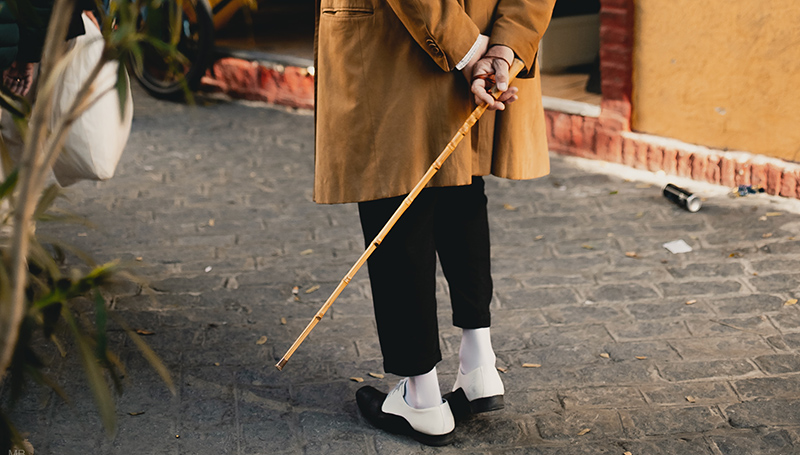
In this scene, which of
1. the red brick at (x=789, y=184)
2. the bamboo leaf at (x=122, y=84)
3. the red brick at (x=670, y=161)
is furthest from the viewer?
the red brick at (x=670, y=161)

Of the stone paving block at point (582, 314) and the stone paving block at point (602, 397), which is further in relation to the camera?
the stone paving block at point (582, 314)

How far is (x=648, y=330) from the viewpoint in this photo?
3.34 m

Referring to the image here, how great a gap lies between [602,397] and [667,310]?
0.78 m

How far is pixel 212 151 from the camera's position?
602 cm

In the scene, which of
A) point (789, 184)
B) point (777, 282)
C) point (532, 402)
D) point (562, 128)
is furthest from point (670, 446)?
point (562, 128)

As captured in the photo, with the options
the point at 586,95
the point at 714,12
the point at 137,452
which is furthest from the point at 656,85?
the point at 137,452

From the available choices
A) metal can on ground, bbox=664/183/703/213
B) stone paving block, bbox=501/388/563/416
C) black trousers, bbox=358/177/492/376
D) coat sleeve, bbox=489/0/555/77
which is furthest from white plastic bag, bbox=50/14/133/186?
metal can on ground, bbox=664/183/703/213

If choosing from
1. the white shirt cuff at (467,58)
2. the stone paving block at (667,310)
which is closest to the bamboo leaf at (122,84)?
the white shirt cuff at (467,58)

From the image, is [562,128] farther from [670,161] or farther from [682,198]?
Answer: [682,198]

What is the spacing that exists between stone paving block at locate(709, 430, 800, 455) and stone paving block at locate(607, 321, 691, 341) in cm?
70

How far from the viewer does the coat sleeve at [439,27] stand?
2.18 metres

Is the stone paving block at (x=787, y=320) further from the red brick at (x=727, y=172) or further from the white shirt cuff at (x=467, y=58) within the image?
the white shirt cuff at (x=467, y=58)

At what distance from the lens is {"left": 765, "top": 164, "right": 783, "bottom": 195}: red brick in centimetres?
461

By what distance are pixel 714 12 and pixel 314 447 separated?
346 centimetres
